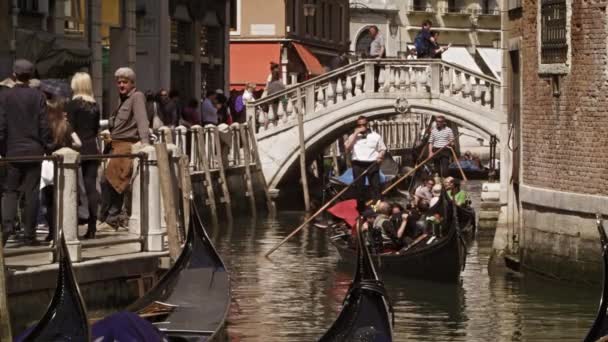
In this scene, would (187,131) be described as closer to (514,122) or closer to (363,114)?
(363,114)

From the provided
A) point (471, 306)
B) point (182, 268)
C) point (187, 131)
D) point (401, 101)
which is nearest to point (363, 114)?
point (401, 101)

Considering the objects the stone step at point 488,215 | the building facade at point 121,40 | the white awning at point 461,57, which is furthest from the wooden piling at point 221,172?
the white awning at point 461,57

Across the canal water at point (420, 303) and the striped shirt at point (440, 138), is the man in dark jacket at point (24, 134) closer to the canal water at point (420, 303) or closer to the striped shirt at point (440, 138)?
the canal water at point (420, 303)

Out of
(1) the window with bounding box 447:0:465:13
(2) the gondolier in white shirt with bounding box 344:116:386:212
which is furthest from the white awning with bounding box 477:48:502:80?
(2) the gondolier in white shirt with bounding box 344:116:386:212

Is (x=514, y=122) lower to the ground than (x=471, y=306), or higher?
higher

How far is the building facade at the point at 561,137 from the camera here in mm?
11711

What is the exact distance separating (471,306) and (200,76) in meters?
12.4

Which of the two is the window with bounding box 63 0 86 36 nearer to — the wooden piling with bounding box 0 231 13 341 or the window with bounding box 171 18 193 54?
the window with bounding box 171 18 193 54

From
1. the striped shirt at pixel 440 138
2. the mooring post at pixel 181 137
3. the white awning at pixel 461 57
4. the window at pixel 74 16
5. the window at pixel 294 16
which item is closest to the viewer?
the mooring post at pixel 181 137

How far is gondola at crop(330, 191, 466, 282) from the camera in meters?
13.2

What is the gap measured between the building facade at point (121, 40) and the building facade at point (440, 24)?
42.0 ft

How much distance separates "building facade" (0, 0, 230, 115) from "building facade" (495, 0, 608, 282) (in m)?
4.80

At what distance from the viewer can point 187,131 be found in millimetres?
18391

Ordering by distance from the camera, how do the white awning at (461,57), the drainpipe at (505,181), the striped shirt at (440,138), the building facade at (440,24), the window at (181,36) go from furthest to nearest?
the building facade at (440,24) → the white awning at (461,57) → the window at (181,36) → the striped shirt at (440,138) → the drainpipe at (505,181)
